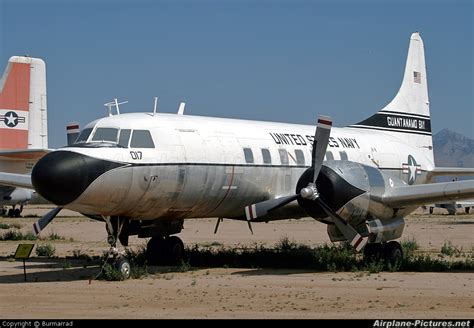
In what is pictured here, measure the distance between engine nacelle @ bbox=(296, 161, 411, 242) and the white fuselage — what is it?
142 cm

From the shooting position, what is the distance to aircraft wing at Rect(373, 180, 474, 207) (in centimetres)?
1839

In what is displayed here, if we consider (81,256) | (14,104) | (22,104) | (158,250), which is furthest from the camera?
(22,104)

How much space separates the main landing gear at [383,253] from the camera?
64.7 feet

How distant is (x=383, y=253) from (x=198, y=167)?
500 centimetres

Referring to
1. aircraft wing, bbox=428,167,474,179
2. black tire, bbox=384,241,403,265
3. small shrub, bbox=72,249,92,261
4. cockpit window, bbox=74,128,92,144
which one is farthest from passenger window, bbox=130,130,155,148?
aircraft wing, bbox=428,167,474,179

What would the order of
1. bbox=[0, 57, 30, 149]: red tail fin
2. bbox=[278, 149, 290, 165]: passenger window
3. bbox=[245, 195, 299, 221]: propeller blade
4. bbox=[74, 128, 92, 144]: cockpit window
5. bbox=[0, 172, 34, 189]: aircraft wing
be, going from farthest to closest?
1. bbox=[0, 57, 30, 149]: red tail fin
2. bbox=[0, 172, 34, 189]: aircraft wing
3. bbox=[278, 149, 290, 165]: passenger window
4. bbox=[245, 195, 299, 221]: propeller blade
5. bbox=[74, 128, 92, 144]: cockpit window

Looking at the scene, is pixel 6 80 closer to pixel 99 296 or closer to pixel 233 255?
pixel 233 255

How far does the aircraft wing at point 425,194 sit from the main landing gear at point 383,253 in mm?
1276

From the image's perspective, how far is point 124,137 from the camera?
56.1 feet

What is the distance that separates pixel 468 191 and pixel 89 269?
855 cm

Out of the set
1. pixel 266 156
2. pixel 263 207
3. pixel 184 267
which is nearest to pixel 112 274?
pixel 184 267

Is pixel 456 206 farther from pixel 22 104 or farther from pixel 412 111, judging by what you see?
pixel 412 111

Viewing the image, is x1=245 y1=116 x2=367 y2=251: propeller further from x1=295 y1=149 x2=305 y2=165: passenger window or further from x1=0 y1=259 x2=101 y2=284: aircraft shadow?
x1=0 y1=259 x2=101 y2=284: aircraft shadow

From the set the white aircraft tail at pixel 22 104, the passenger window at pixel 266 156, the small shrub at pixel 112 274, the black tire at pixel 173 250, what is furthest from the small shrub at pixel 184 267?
the white aircraft tail at pixel 22 104
